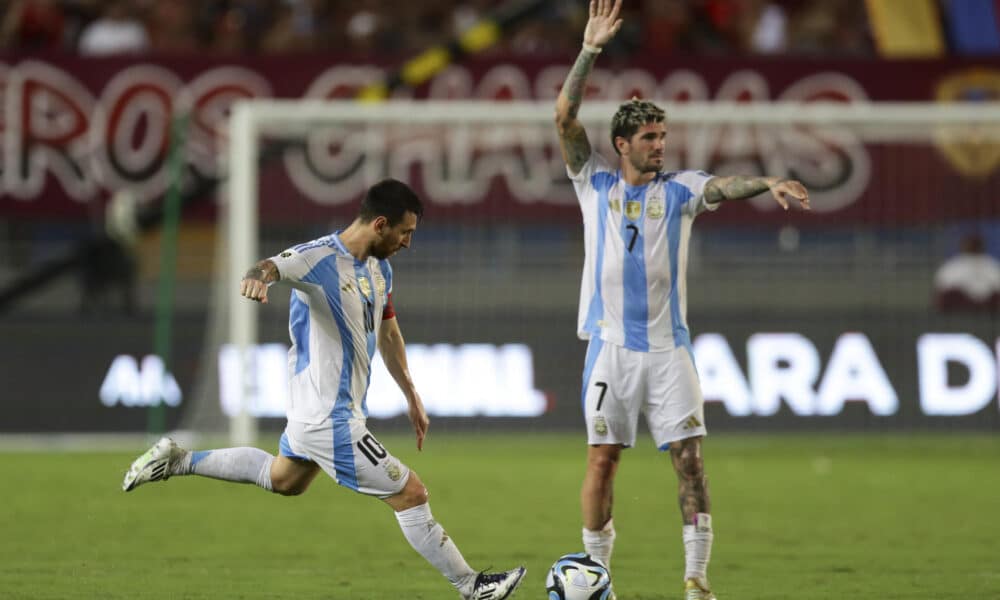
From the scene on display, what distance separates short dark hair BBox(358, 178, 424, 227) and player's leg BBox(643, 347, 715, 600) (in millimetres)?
1480

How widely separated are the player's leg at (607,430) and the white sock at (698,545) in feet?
1.36

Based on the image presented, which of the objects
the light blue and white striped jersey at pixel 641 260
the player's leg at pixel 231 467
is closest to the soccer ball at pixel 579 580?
the light blue and white striped jersey at pixel 641 260

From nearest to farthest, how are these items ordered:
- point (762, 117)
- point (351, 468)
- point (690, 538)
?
point (351, 468) < point (690, 538) < point (762, 117)

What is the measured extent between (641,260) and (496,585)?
6.00 ft

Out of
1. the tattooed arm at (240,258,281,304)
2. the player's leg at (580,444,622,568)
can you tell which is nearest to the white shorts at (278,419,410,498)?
the tattooed arm at (240,258,281,304)

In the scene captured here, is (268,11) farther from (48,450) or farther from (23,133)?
(48,450)

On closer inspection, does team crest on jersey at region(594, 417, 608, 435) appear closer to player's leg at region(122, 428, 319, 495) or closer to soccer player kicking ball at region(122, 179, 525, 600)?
soccer player kicking ball at region(122, 179, 525, 600)

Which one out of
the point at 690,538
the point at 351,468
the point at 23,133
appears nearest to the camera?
the point at 351,468

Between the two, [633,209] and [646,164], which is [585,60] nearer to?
[646,164]

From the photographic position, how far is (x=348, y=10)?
17953mm

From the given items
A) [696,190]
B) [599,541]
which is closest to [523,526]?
[599,541]

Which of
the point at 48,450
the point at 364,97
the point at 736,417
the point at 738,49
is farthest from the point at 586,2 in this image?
the point at 48,450

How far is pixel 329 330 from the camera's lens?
6.91 meters

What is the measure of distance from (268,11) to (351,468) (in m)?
12.1
